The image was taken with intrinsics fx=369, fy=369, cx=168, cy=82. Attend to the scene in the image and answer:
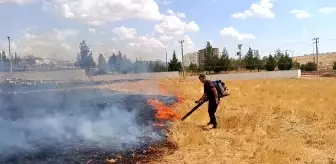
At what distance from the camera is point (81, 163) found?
8.78m

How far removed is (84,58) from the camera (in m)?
38.5

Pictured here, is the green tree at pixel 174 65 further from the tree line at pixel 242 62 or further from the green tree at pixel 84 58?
the green tree at pixel 84 58

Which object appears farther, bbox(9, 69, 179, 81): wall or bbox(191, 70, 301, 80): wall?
bbox(191, 70, 301, 80): wall

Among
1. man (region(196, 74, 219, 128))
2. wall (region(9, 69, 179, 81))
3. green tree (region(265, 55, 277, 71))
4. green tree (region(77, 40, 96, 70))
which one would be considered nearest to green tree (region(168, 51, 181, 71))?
green tree (region(265, 55, 277, 71))

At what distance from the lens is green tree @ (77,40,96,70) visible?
36584mm

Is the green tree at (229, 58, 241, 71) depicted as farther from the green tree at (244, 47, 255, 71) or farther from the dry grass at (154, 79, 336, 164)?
the dry grass at (154, 79, 336, 164)

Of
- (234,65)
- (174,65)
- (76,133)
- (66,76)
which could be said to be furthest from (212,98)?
(234,65)

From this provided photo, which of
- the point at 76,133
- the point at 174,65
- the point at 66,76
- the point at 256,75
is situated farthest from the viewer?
the point at 174,65

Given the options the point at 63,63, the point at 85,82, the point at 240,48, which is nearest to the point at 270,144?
the point at 63,63

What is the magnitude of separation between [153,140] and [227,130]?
266 centimetres

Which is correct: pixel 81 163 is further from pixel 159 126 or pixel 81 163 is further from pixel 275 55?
pixel 275 55

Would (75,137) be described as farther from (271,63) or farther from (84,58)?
(271,63)

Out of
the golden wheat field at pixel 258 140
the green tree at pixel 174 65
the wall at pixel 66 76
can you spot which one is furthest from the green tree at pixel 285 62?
the golden wheat field at pixel 258 140

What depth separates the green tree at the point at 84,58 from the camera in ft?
120
